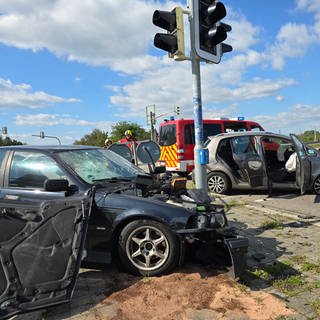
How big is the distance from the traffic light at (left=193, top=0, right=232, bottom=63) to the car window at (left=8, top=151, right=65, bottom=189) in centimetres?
290

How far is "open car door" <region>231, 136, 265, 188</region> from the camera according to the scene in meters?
8.95

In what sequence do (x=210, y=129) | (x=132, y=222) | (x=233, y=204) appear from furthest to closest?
(x=210, y=129)
(x=233, y=204)
(x=132, y=222)

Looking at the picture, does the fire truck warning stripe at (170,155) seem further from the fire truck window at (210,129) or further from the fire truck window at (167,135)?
the fire truck window at (210,129)

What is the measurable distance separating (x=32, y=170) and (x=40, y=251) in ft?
4.49

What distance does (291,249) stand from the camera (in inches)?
191

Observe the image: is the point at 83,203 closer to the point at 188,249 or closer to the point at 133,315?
the point at 133,315

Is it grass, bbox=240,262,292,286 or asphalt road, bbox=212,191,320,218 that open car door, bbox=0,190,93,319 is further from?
asphalt road, bbox=212,191,320,218

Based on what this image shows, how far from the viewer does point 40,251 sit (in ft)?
11.2

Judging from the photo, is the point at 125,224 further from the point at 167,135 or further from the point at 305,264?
the point at 167,135

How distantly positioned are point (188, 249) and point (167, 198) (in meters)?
0.69

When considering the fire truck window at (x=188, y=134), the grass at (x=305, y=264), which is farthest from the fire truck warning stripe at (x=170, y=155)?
the grass at (x=305, y=264)

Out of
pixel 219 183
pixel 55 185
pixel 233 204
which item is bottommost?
pixel 233 204

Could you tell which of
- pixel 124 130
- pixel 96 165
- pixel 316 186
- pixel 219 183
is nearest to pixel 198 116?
pixel 96 165

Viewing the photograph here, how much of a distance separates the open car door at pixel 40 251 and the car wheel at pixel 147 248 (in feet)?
2.05
